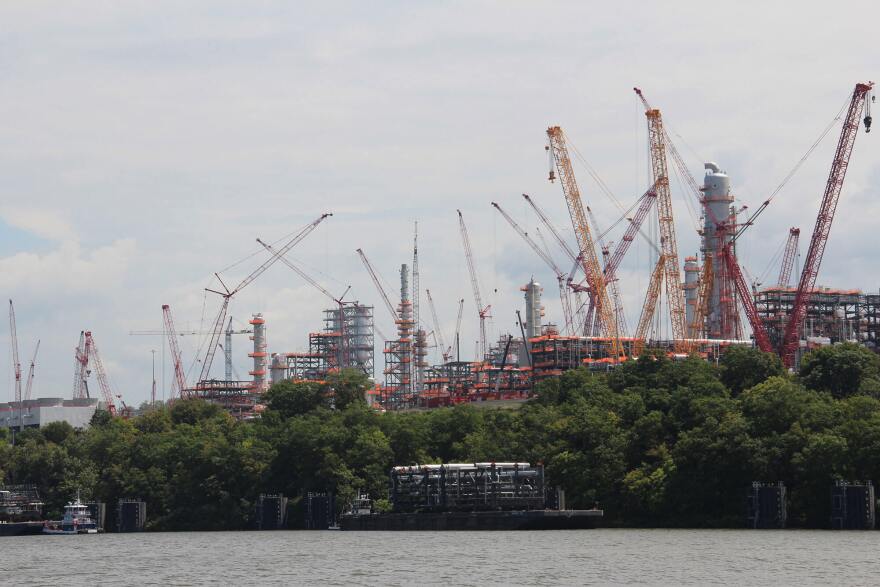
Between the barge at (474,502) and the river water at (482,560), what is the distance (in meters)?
5.48

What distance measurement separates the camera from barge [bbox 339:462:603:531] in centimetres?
16162

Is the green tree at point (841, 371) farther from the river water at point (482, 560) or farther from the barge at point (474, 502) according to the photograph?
the river water at point (482, 560)

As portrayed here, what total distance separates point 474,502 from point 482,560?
53700 millimetres

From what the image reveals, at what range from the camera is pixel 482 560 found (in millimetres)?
118750

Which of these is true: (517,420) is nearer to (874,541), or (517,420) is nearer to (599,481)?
(599,481)

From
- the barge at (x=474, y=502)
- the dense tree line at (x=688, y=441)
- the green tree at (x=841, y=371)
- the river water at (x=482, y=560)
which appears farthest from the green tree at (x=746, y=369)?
the river water at (x=482, y=560)

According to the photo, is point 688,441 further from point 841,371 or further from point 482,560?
point 482,560

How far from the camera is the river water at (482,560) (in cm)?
10338

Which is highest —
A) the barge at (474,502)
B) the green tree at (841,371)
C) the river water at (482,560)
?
the green tree at (841,371)

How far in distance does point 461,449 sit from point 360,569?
7922 cm

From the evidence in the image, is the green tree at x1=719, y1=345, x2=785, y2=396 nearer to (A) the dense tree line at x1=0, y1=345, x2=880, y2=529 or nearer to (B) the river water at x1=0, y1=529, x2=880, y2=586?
(A) the dense tree line at x1=0, y1=345, x2=880, y2=529

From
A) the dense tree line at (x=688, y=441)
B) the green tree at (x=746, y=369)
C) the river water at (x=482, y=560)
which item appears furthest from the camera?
the green tree at (x=746, y=369)

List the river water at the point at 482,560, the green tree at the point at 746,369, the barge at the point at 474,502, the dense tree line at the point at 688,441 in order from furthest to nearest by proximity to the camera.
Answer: the green tree at the point at 746,369 < the barge at the point at 474,502 < the dense tree line at the point at 688,441 < the river water at the point at 482,560

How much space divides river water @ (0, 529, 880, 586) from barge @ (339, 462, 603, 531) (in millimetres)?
5475
